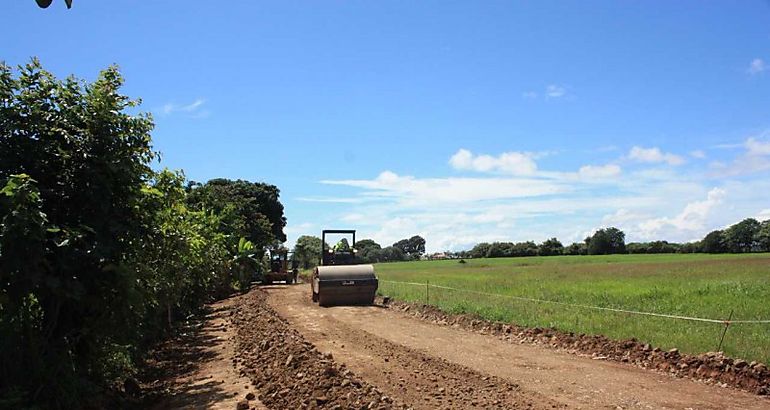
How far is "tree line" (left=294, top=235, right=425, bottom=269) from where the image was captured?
75.6 m

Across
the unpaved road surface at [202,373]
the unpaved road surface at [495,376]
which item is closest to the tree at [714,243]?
the unpaved road surface at [495,376]

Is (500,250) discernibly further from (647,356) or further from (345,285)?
(647,356)

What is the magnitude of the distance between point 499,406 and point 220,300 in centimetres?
2358

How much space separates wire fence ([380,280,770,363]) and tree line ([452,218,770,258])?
7831 centimetres

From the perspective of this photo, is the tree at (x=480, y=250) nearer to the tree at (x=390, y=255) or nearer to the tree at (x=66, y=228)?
the tree at (x=390, y=255)

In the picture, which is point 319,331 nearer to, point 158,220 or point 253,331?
point 253,331

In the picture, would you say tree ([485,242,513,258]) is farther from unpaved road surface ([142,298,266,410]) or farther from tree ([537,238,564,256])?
unpaved road surface ([142,298,266,410])

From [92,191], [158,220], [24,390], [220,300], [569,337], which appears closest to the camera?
[24,390]

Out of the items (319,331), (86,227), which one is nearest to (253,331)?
(319,331)

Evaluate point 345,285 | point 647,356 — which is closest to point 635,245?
point 345,285

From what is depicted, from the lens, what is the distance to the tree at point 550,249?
97250 millimetres

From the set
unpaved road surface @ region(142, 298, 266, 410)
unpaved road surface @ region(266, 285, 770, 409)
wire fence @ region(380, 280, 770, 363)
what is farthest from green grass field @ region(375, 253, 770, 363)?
unpaved road surface @ region(142, 298, 266, 410)

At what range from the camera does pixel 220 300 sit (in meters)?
28.7

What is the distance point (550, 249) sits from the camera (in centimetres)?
9756
